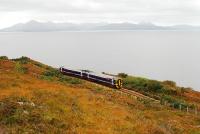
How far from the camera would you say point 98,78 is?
5984cm

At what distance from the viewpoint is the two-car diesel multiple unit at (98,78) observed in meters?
55.4

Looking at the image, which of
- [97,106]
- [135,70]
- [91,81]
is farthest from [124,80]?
[135,70]

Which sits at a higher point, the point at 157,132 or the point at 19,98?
the point at 19,98

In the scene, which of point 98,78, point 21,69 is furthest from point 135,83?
point 21,69

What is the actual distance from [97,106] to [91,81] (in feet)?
86.2

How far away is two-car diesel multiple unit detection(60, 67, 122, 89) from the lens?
182 ft

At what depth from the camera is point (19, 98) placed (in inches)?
1178

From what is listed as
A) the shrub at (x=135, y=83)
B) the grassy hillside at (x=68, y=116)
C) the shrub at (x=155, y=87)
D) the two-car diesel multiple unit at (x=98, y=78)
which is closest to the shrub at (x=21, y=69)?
the two-car diesel multiple unit at (x=98, y=78)

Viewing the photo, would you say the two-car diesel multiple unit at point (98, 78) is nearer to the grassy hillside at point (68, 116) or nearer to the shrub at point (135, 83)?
the shrub at point (135, 83)

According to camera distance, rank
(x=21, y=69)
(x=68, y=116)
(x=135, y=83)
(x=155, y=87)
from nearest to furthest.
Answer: (x=68, y=116) → (x=21, y=69) → (x=155, y=87) → (x=135, y=83)

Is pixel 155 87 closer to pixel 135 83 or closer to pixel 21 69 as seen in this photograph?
pixel 135 83

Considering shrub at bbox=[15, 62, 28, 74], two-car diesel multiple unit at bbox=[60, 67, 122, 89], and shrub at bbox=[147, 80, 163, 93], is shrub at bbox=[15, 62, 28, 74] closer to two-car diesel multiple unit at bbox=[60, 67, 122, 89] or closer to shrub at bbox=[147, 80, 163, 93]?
two-car diesel multiple unit at bbox=[60, 67, 122, 89]

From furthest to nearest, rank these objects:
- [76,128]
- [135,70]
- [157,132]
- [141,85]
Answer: [135,70]
[141,85]
[157,132]
[76,128]

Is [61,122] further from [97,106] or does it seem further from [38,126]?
[97,106]
